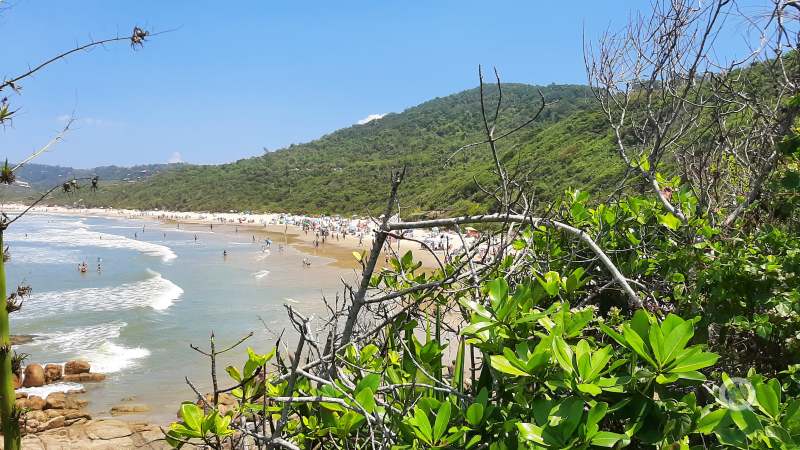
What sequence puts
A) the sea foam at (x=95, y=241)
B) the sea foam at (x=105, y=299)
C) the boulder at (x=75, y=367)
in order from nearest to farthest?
the boulder at (x=75, y=367) → the sea foam at (x=105, y=299) → the sea foam at (x=95, y=241)

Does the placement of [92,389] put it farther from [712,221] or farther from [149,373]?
[712,221]

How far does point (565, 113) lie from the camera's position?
247 ft

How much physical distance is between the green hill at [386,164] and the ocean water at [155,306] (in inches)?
593

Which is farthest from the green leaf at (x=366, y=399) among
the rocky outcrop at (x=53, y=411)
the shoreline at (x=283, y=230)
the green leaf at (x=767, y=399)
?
the shoreline at (x=283, y=230)

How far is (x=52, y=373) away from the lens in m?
12.3

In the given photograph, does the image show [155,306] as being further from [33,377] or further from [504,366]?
[504,366]

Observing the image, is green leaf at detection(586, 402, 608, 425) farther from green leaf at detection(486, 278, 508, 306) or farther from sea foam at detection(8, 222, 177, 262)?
sea foam at detection(8, 222, 177, 262)

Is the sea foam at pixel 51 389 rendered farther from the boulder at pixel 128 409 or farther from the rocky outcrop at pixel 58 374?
the boulder at pixel 128 409

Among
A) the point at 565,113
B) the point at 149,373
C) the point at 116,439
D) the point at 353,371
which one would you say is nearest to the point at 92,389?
the point at 149,373

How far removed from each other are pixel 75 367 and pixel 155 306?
7969 mm

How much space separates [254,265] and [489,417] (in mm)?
31903

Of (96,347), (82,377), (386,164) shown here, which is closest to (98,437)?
(82,377)

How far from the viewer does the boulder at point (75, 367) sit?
12.4m

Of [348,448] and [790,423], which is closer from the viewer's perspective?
[790,423]
